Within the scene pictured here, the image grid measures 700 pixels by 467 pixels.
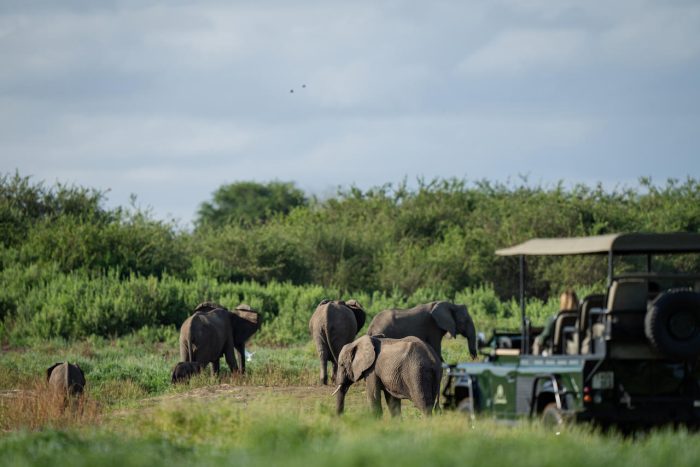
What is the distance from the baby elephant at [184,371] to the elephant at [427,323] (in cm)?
330

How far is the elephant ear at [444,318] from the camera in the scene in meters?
23.4

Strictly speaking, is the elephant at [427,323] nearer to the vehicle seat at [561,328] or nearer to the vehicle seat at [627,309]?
the vehicle seat at [561,328]

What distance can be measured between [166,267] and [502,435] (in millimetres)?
30063

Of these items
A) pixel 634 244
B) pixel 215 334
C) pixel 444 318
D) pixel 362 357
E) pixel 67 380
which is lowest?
pixel 67 380

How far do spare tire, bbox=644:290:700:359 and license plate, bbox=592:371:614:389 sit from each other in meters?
0.52

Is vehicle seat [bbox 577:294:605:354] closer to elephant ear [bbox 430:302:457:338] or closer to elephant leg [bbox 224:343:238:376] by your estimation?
elephant ear [bbox 430:302:457:338]

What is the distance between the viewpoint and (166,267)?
40562 mm

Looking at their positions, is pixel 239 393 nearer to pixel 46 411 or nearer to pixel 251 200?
pixel 46 411

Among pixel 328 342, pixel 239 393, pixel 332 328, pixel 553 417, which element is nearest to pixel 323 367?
pixel 328 342

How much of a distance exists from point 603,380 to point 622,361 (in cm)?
31

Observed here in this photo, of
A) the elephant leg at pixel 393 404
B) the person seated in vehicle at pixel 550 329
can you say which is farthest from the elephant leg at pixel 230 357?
the person seated in vehicle at pixel 550 329

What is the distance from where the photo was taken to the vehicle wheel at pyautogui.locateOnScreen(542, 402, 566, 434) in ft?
39.2

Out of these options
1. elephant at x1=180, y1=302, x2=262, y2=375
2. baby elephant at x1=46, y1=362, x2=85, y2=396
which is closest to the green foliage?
elephant at x1=180, y1=302, x2=262, y2=375

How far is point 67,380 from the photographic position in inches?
751
